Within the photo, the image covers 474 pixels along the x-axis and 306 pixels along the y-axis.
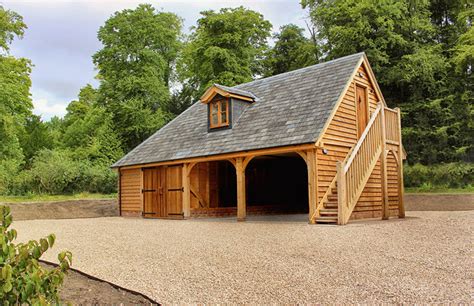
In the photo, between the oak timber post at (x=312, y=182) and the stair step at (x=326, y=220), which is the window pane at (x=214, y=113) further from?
the stair step at (x=326, y=220)

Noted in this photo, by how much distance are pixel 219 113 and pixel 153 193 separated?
4149mm

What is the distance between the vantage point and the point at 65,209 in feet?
64.3

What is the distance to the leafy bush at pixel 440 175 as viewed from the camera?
21109mm

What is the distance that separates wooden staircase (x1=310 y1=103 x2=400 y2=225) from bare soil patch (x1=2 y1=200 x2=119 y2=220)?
1174 cm

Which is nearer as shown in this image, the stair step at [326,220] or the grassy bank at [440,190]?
the stair step at [326,220]

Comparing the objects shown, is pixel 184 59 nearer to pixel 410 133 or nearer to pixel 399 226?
pixel 410 133

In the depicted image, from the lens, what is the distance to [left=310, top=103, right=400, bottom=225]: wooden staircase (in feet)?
37.0

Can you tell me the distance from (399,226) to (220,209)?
27.4 ft

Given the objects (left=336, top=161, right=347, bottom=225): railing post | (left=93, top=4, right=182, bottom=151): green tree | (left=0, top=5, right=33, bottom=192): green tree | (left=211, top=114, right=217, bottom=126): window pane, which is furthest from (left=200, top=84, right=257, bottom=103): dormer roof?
(left=93, top=4, right=182, bottom=151): green tree

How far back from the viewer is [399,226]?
10570 mm

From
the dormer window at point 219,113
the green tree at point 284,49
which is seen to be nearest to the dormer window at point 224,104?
the dormer window at point 219,113

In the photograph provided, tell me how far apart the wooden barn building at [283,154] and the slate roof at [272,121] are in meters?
0.05

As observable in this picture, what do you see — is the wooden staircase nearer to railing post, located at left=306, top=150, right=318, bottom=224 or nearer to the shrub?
railing post, located at left=306, top=150, right=318, bottom=224

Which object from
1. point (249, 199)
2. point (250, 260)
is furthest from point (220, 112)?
point (250, 260)
